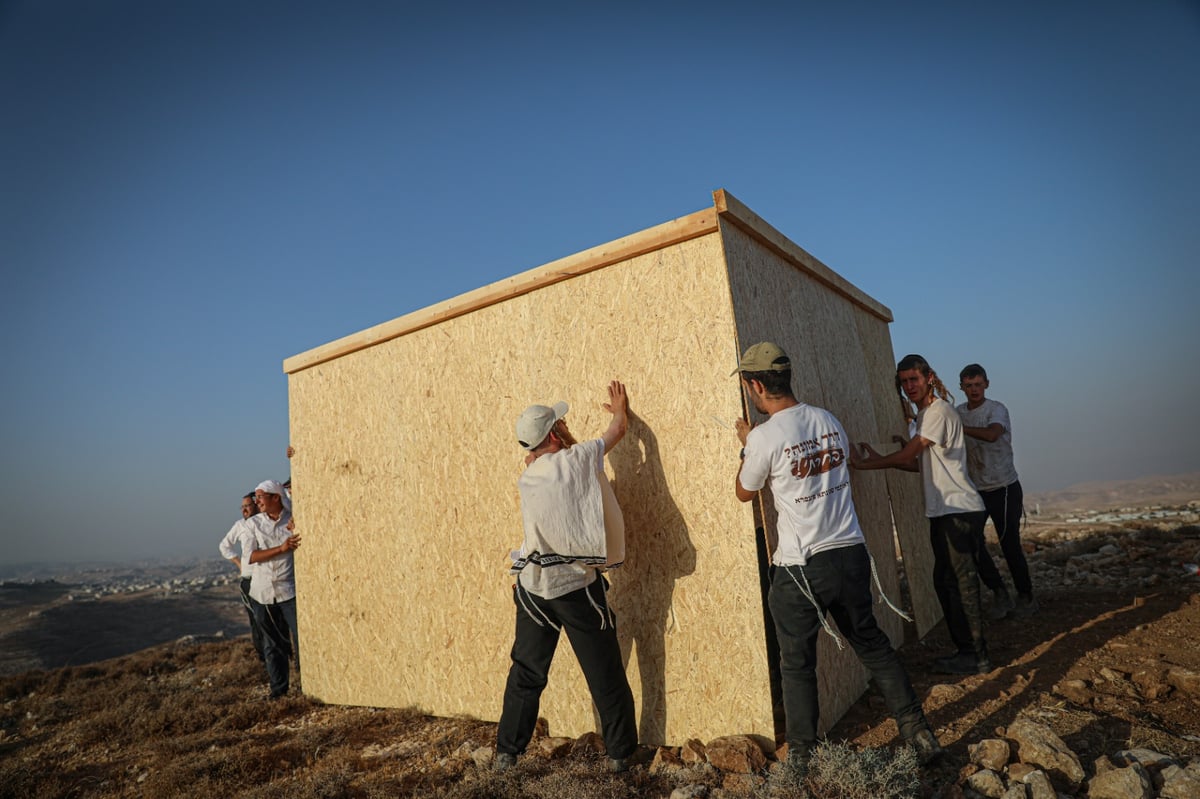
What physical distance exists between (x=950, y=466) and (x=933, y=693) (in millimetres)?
1502

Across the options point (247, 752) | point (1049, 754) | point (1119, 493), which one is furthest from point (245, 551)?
point (1119, 493)

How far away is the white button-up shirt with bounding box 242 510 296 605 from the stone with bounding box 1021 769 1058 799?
6.20m

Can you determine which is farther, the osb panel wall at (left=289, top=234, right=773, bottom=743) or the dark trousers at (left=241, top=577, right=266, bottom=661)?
the dark trousers at (left=241, top=577, right=266, bottom=661)

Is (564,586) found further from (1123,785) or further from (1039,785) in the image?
(1123,785)

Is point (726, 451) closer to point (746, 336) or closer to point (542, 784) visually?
point (746, 336)

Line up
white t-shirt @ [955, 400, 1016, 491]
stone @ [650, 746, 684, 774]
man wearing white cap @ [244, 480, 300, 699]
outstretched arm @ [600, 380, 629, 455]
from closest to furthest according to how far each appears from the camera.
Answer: stone @ [650, 746, 684, 774], outstretched arm @ [600, 380, 629, 455], white t-shirt @ [955, 400, 1016, 491], man wearing white cap @ [244, 480, 300, 699]

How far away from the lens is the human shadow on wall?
155 inches

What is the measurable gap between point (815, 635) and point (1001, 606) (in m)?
3.80

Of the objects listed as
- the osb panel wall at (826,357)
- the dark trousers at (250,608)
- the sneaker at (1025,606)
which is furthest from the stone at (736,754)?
the dark trousers at (250,608)

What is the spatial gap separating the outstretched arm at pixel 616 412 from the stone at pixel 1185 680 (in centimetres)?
381

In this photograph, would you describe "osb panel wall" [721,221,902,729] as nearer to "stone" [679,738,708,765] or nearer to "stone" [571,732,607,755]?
"stone" [679,738,708,765]

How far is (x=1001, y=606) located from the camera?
226 inches

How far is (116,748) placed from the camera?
5.34 meters

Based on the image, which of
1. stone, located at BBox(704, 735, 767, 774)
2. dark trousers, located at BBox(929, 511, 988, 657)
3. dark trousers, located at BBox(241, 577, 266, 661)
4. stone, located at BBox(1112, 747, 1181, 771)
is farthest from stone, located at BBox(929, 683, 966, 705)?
dark trousers, located at BBox(241, 577, 266, 661)
